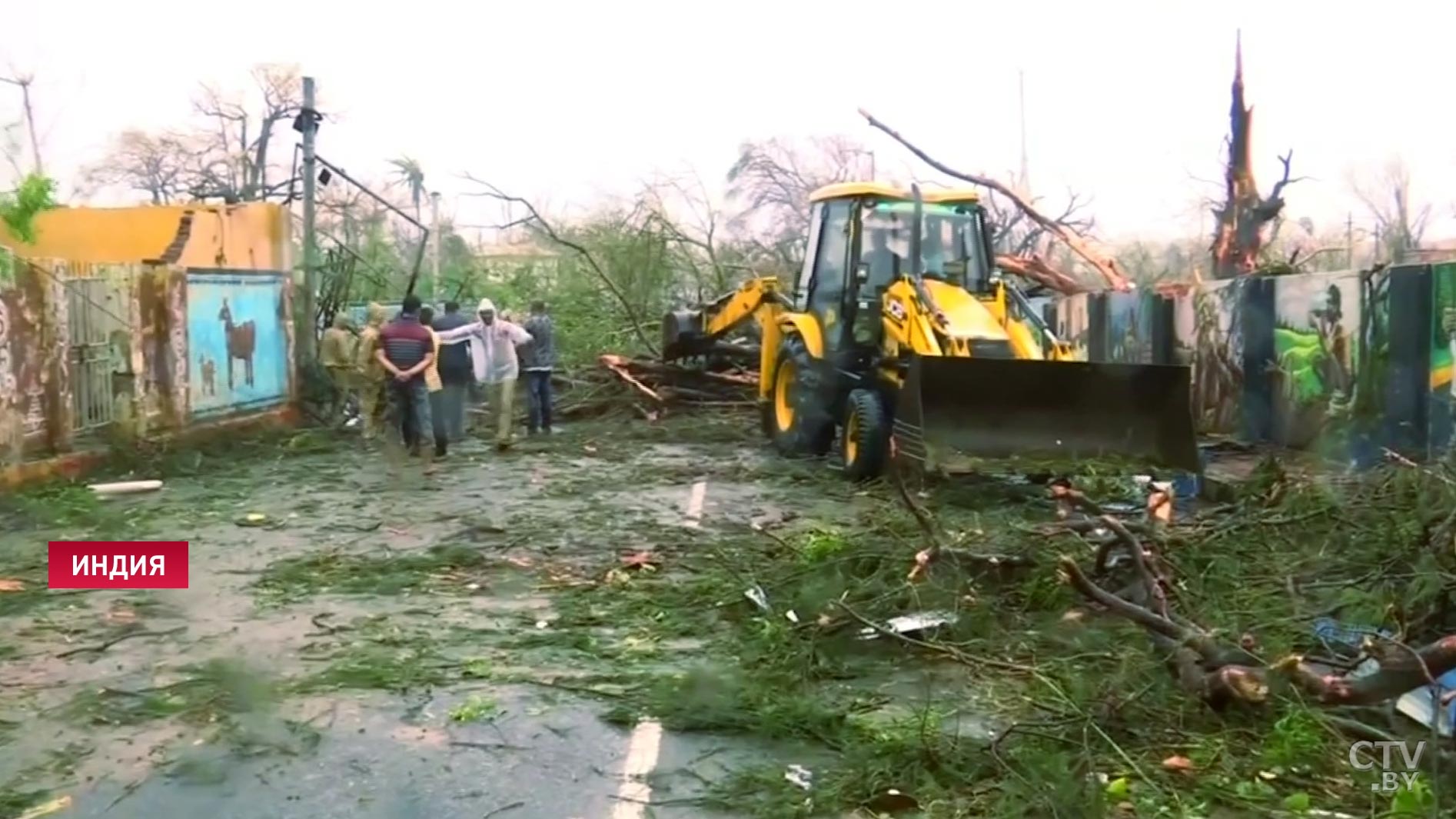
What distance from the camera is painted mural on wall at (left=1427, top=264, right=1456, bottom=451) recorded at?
11.3m

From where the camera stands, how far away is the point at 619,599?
24.6 feet

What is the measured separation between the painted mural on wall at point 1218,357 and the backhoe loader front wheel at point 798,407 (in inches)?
196

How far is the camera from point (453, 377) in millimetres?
15117

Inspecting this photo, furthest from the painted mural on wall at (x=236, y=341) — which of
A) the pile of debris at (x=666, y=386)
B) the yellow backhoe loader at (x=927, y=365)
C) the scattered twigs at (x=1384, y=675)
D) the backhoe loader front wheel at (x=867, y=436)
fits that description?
the scattered twigs at (x=1384, y=675)

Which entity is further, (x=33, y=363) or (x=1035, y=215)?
(x=1035, y=215)

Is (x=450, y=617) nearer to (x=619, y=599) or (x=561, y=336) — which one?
(x=619, y=599)

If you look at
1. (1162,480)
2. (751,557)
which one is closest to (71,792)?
(751,557)

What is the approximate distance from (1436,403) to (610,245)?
1358 centimetres

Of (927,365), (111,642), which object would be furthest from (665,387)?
(111,642)

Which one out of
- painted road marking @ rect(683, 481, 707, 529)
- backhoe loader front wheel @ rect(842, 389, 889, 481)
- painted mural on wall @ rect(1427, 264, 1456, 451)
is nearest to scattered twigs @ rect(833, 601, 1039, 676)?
painted road marking @ rect(683, 481, 707, 529)

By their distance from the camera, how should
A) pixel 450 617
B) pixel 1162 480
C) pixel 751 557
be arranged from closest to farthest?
pixel 450 617 → pixel 751 557 → pixel 1162 480

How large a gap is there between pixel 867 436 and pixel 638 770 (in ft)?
22.9

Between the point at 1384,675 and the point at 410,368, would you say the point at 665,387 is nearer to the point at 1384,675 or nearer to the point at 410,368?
the point at 410,368

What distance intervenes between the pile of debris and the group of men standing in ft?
6.59
